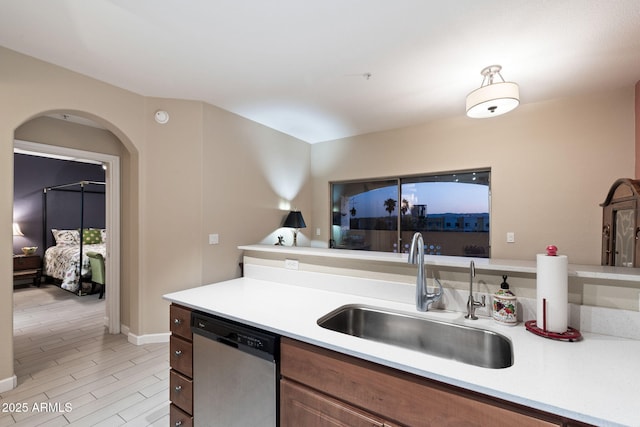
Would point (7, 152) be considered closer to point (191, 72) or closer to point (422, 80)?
point (191, 72)

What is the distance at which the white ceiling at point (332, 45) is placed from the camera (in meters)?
1.76

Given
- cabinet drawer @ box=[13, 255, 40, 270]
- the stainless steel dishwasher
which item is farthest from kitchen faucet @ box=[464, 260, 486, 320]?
cabinet drawer @ box=[13, 255, 40, 270]

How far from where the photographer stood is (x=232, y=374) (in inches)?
55.5

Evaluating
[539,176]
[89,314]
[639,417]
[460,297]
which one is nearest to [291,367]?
[460,297]

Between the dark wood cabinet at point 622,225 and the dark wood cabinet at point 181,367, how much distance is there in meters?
2.99

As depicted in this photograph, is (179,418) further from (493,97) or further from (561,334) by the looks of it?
(493,97)

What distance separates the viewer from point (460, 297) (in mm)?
1468

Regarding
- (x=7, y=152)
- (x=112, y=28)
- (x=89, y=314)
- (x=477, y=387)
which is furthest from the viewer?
(x=89, y=314)

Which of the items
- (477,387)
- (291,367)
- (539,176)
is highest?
(539,176)

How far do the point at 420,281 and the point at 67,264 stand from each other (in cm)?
575

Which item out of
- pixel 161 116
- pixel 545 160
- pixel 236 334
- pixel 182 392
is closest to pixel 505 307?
pixel 236 334

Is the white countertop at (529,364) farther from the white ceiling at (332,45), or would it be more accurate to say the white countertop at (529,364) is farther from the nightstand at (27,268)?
the nightstand at (27,268)

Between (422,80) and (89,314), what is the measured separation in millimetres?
5076

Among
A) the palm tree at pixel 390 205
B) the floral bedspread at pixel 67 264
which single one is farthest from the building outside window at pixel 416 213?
the floral bedspread at pixel 67 264
